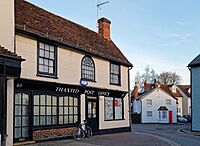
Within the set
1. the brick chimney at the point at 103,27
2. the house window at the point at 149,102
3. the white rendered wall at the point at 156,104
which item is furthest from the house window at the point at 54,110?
the house window at the point at 149,102

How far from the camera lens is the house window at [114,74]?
79.3ft

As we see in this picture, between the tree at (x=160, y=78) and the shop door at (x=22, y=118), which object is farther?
the tree at (x=160, y=78)

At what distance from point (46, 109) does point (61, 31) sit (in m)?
5.45

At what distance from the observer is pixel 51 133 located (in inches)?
672

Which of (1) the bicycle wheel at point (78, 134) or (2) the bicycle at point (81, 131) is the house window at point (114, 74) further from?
(1) the bicycle wheel at point (78, 134)

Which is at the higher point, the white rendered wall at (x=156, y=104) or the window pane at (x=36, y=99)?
the window pane at (x=36, y=99)

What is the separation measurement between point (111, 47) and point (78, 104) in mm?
8117

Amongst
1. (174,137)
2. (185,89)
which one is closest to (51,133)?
(174,137)

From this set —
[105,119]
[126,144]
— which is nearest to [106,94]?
[105,119]

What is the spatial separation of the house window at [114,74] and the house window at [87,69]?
2.82 m

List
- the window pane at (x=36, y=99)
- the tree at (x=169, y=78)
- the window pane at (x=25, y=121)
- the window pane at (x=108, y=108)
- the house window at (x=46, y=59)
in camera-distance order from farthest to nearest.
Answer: the tree at (x=169, y=78)
the window pane at (x=108, y=108)
the house window at (x=46, y=59)
the window pane at (x=36, y=99)
the window pane at (x=25, y=121)

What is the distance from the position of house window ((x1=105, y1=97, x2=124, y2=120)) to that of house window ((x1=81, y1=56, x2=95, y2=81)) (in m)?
2.46

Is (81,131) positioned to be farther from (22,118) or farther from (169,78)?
(169,78)

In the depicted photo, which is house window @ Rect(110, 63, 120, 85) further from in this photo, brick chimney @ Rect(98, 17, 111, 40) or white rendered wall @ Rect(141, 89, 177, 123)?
white rendered wall @ Rect(141, 89, 177, 123)
